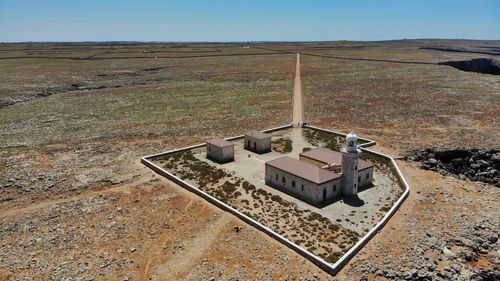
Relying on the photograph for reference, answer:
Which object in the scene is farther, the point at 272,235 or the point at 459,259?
the point at 272,235

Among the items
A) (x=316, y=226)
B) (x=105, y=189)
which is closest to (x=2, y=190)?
(x=105, y=189)

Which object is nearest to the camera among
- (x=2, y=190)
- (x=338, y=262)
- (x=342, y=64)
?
(x=338, y=262)

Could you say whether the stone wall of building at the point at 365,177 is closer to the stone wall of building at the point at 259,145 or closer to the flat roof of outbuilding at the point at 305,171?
the flat roof of outbuilding at the point at 305,171

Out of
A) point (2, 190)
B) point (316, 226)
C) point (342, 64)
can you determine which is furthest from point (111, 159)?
point (342, 64)

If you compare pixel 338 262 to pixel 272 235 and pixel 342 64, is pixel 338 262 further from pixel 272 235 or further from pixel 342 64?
pixel 342 64

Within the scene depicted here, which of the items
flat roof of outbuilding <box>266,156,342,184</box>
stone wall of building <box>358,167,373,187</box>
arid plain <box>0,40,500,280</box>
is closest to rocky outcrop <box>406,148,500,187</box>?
arid plain <box>0,40,500,280</box>

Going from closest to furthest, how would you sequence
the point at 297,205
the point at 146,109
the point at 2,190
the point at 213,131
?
the point at 297,205, the point at 2,190, the point at 213,131, the point at 146,109
